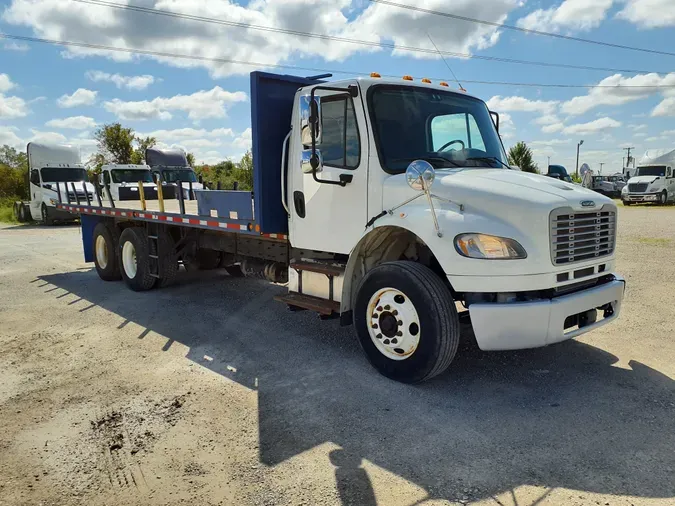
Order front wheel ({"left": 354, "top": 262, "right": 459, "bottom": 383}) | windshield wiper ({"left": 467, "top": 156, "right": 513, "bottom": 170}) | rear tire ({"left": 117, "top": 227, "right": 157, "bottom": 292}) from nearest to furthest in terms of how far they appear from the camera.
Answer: front wheel ({"left": 354, "top": 262, "right": 459, "bottom": 383}), windshield wiper ({"left": 467, "top": 156, "right": 513, "bottom": 170}), rear tire ({"left": 117, "top": 227, "right": 157, "bottom": 292})

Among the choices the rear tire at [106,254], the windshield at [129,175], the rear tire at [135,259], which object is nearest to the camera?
the rear tire at [135,259]

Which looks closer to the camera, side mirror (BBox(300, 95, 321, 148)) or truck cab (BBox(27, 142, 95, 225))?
side mirror (BBox(300, 95, 321, 148))

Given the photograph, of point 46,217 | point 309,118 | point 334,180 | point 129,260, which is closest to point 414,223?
point 334,180

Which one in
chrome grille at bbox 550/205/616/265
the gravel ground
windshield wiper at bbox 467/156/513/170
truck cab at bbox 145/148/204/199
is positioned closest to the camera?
the gravel ground

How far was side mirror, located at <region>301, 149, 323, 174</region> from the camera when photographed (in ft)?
15.5

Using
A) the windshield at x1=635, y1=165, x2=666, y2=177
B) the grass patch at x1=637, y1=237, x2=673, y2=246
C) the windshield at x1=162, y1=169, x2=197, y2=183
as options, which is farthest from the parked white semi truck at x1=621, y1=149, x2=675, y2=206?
the windshield at x1=162, y1=169, x2=197, y2=183

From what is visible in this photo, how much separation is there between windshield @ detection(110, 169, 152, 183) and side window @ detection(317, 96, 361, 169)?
1522 cm

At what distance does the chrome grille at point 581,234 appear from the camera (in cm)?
394

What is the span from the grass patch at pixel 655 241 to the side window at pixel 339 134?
34.9ft

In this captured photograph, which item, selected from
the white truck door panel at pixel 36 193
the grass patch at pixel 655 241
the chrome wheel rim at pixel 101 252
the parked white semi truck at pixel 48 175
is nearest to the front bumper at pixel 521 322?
the chrome wheel rim at pixel 101 252

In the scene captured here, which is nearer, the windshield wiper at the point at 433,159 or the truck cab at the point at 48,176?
the windshield wiper at the point at 433,159

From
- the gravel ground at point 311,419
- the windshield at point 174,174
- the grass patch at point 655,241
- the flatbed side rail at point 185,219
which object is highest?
the windshield at point 174,174

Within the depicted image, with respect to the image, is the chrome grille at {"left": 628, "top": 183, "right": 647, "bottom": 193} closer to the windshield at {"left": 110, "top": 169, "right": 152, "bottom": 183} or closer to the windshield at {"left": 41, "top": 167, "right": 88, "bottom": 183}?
the windshield at {"left": 110, "top": 169, "right": 152, "bottom": 183}

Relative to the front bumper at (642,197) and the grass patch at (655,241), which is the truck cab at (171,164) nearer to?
the grass patch at (655,241)
